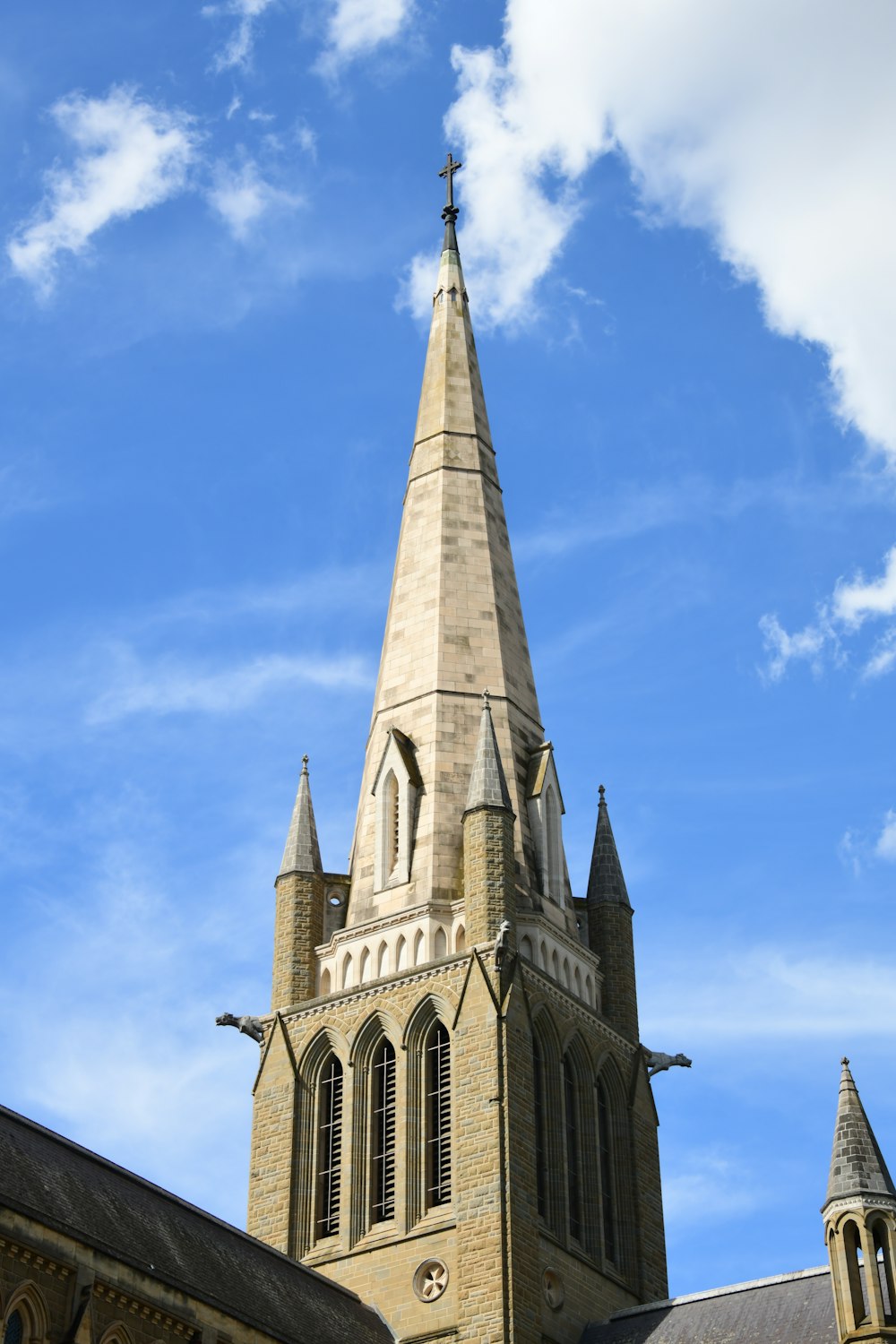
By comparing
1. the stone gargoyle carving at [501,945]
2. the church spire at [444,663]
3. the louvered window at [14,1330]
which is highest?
the church spire at [444,663]

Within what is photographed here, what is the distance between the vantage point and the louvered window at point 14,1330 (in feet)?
106

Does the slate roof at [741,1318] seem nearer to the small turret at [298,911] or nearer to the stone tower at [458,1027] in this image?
the stone tower at [458,1027]

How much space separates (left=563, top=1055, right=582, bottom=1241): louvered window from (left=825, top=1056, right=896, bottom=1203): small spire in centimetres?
739

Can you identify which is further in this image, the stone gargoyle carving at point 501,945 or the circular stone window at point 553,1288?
the stone gargoyle carving at point 501,945

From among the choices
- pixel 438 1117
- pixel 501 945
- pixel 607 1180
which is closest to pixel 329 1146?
pixel 438 1117

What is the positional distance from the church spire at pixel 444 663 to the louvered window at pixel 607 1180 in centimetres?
426

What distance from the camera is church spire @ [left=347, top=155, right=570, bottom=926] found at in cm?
4853

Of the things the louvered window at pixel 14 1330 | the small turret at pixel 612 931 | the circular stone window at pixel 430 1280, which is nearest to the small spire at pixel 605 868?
the small turret at pixel 612 931

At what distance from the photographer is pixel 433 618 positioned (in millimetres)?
51875

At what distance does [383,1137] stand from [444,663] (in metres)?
11.3

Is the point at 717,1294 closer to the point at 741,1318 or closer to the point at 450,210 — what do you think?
the point at 741,1318

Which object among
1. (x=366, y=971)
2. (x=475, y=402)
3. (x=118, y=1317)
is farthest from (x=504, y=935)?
(x=475, y=402)

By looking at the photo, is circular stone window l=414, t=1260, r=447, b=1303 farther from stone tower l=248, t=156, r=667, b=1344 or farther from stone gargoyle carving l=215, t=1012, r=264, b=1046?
stone gargoyle carving l=215, t=1012, r=264, b=1046

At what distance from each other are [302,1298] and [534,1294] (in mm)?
4420
